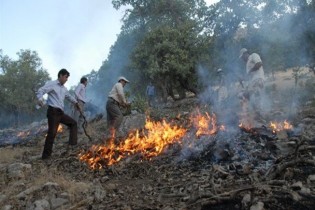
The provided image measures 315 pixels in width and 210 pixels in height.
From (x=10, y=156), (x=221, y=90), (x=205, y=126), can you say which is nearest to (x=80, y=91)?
(x=10, y=156)

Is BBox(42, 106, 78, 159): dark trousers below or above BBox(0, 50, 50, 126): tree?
below

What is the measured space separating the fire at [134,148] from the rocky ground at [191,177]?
0.49 ft

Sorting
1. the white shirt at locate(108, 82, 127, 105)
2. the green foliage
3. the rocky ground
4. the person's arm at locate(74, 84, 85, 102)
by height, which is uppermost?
the person's arm at locate(74, 84, 85, 102)

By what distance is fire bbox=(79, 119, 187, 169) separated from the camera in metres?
7.57

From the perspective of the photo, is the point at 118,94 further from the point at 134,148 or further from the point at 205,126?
the point at 205,126

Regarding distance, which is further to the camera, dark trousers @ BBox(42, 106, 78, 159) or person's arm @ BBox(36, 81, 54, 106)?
dark trousers @ BBox(42, 106, 78, 159)

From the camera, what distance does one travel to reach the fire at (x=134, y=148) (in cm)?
757

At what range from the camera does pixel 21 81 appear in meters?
35.7

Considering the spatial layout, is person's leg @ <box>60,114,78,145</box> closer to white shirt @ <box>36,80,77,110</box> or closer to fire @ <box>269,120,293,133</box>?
white shirt @ <box>36,80,77,110</box>

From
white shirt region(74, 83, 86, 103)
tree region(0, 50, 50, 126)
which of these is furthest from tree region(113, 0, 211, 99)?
tree region(0, 50, 50, 126)

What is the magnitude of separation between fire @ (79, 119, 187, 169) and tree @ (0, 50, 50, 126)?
2961 cm

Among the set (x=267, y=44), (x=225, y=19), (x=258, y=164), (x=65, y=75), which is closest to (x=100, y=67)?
(x=225, y=19)

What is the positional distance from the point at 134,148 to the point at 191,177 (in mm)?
2182

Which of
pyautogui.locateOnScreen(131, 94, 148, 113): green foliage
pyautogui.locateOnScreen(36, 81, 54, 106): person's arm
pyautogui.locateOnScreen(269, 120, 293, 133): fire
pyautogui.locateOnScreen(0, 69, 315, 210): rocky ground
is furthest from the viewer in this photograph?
pyautogui.locateOnScreen(131, 94, 148, 113): green foliage
